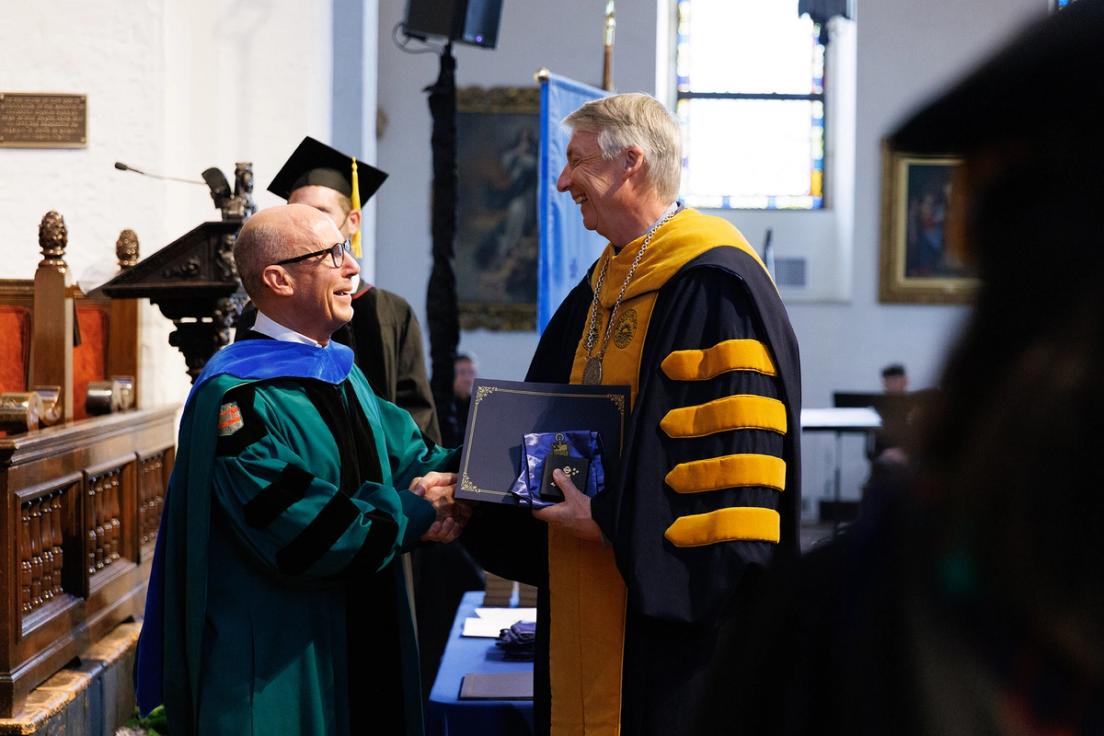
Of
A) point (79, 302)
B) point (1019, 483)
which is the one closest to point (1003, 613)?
point (1019, 483)

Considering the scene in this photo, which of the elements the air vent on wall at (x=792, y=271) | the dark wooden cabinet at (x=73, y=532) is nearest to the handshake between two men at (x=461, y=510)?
the dark wooden cabinet at (x=73, y=532)

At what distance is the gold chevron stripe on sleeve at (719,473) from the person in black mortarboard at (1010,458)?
2.20 metres

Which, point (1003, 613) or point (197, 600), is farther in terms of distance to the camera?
point (197, 600)

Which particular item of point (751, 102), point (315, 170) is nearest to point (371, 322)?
point (315, 170)

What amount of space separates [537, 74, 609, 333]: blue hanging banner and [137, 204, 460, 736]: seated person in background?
2.93 m

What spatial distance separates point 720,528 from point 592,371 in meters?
0.58

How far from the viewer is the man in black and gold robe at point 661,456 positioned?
9.25ft

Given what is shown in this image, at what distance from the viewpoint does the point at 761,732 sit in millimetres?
683

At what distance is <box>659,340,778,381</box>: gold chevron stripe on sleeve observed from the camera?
2863mm

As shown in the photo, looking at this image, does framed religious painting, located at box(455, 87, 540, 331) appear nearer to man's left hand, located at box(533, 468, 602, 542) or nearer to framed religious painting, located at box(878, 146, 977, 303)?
framed religious painting, located at box(878, 146, 977, 303)

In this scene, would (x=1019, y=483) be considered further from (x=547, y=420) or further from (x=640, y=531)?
(x=547, y=420)

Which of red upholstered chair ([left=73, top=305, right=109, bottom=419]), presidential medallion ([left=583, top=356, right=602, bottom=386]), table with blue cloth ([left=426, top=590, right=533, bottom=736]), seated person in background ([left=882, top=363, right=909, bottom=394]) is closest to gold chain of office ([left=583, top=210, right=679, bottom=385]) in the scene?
presidential medallion ([left=583, top=356, right=602, bottom=386])

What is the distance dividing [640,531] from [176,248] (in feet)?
9.32

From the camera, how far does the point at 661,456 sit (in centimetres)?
286
